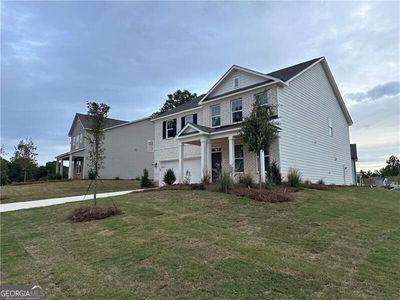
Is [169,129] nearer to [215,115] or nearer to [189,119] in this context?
[189,119]

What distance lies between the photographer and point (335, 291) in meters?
4.30

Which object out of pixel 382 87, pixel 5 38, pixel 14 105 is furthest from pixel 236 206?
pixel 382 87

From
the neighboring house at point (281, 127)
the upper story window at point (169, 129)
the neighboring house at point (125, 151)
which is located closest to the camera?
the neighboring house at point (281, 127)

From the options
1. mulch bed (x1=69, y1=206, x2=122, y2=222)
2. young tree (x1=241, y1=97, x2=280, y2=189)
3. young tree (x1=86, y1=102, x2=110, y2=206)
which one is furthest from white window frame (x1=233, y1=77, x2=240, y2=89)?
mulch bed (x1=69, y1=206, x2=122, y2=222)

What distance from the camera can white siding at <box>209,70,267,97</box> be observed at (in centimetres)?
1912

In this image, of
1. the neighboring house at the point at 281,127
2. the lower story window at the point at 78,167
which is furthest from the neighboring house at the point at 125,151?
the neighboring house at the point at 281,127

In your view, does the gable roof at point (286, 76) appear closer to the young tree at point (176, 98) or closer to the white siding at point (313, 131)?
the white siding at point (313, 131)

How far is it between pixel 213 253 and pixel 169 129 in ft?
61.8

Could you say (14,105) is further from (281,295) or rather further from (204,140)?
(281,295)

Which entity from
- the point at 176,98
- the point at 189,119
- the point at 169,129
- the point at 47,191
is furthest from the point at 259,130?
the point at 176,98

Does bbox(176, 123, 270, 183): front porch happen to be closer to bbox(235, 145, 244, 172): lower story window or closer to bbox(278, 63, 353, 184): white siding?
bbox(235, 145, 244, 172): lower story window

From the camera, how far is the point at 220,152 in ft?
66.4

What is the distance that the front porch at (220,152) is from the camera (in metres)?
17.3

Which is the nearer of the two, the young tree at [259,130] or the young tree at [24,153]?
the young tree at [259,130]
